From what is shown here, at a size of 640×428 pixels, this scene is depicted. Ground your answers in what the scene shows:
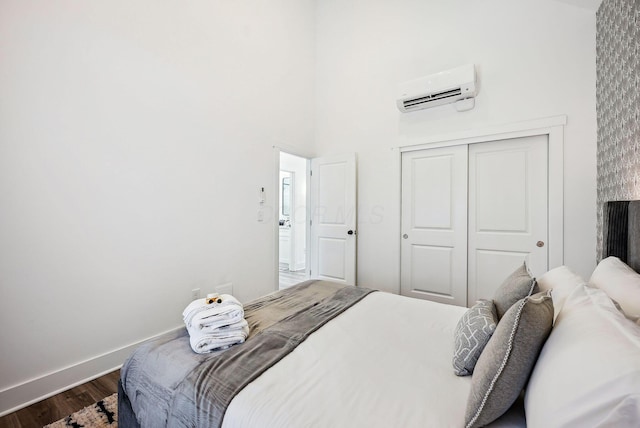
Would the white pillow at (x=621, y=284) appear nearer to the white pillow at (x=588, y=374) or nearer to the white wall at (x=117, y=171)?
the white pillow at (x=588, y=374)

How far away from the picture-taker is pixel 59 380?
5.98 feet

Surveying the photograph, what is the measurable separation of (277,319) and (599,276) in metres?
1.63

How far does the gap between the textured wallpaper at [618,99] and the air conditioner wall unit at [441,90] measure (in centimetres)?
97

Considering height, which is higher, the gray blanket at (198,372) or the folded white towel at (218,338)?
the folded white towel at (218,338)

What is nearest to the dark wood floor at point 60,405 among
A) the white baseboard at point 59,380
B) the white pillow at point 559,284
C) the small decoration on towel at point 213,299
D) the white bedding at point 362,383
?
the white baseboard at point 59,380

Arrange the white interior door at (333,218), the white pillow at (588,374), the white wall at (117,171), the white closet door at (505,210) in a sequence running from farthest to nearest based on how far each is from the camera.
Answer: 1. the white interior door at (333,218)
2. the white closet door at (505,210)
3. the white wall at (117,171)
4. the white pillow at (588,374)

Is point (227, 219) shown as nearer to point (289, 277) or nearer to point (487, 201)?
point (289, 277)

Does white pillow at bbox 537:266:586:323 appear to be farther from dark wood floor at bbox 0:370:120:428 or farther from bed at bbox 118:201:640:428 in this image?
dark wood floor at bbox 0:370:120:428

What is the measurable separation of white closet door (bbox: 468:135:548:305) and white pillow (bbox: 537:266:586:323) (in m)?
1.64

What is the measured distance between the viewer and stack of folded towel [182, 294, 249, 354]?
4.04 ft

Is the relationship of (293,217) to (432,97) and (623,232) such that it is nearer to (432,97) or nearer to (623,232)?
(432,97)

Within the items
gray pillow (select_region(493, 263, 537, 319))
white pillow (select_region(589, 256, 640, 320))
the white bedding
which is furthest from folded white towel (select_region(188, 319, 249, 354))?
white pillow (select_region(589, 256, 640, 320))

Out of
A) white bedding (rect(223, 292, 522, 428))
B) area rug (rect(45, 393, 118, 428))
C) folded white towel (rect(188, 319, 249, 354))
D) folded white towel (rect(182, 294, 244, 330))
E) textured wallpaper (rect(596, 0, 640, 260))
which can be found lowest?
area rug (rect(45, 393, 118, 428))

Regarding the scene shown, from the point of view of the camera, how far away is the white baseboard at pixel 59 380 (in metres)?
1.64
